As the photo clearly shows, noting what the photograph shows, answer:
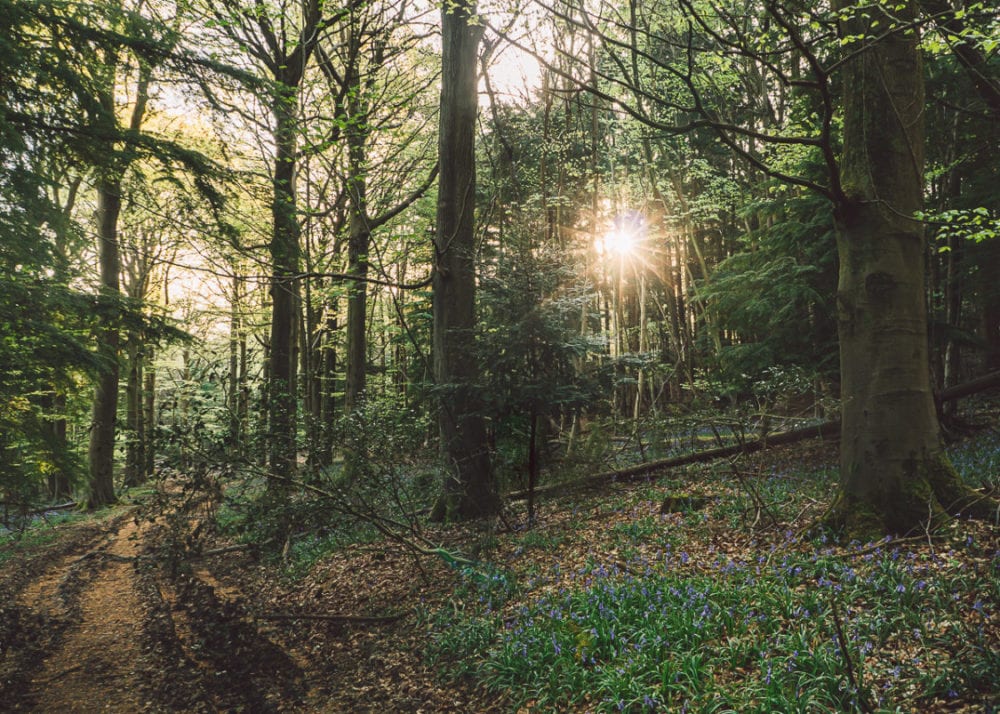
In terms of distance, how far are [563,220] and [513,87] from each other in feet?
30.6

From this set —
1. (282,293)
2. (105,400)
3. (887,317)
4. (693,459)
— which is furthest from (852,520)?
(105,400)

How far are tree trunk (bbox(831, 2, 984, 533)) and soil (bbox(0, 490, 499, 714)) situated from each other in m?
4.14

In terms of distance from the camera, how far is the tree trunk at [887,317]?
17.2ft

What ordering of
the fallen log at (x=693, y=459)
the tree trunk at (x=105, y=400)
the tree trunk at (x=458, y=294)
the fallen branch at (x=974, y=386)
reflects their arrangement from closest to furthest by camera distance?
the tree trunk at (x=458, y=294) → the fallen branch at (x=974, y=386) → the fallen log at (x=693, y=459) → the tree trunk at (x=105, y=400)

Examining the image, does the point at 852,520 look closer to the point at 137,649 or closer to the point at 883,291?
the point at 883,291

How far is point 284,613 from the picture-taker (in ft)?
22.6

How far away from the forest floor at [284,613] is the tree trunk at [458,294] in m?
0.83

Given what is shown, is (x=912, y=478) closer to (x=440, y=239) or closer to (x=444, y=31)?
(x=440, y=239)

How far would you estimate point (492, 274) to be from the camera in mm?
8250

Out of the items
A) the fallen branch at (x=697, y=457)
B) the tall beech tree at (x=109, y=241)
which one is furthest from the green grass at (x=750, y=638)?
the fallen branch at (x=697, y=457)

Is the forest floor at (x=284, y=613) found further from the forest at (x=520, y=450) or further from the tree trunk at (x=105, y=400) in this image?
the tree trunk at (x=105, y=400)

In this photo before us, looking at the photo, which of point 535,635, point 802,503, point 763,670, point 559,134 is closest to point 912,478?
point 802,503

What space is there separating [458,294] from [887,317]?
5820 millimetres

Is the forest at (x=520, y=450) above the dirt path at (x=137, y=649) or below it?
above
